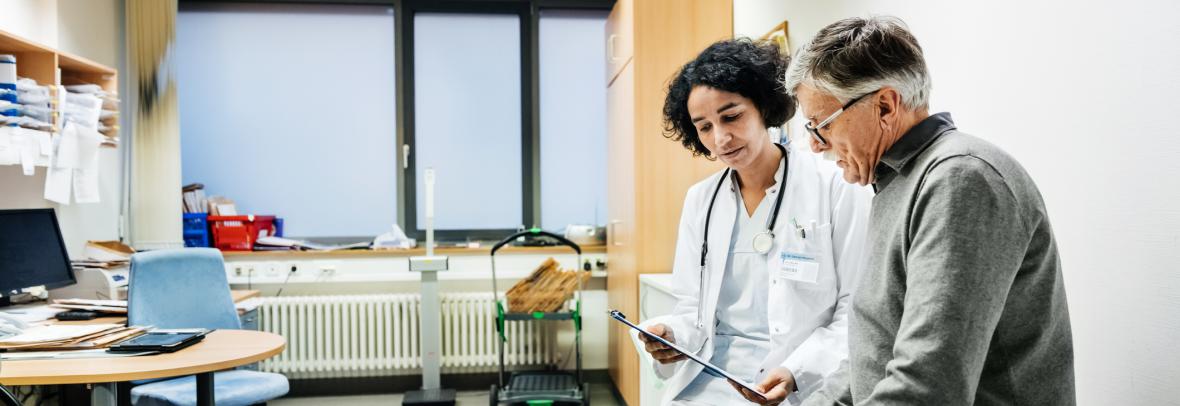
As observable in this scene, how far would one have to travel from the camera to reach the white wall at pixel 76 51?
123 inches

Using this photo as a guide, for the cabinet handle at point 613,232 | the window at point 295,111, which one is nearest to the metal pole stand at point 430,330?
the window at point 295,111

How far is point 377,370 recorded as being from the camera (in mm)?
4293

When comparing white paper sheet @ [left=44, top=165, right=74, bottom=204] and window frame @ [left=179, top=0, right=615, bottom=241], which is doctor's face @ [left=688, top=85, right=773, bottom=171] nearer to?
white paper sheet @ [left=44, top=165, right=74, bottom=204]

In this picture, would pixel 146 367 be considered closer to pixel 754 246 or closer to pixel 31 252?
pixel 31 252

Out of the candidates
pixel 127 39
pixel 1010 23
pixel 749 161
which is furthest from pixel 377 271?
pixel 1010 23

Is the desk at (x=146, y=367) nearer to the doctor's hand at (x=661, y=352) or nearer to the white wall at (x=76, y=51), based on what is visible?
the doctor's hand at (x=661, y=352)

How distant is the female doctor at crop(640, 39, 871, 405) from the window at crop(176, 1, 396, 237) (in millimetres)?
3179

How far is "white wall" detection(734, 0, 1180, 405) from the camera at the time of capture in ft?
3.54

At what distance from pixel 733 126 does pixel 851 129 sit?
2.09ft

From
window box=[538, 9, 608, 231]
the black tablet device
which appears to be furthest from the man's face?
window box=[538, 9, 608, 231]

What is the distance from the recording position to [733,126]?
167cm

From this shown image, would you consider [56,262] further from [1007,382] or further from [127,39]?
[1007,382]

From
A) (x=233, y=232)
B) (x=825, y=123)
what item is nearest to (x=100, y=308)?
(x=233, y=232)

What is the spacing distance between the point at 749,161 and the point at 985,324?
0.90m
